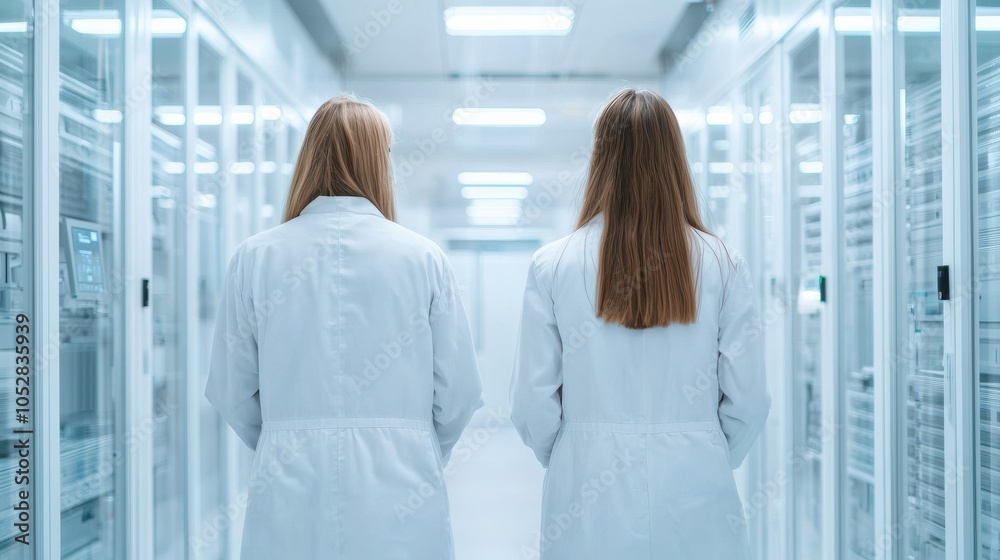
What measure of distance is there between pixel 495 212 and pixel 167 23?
22.0 ft

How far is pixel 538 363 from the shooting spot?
Result: 157 cm

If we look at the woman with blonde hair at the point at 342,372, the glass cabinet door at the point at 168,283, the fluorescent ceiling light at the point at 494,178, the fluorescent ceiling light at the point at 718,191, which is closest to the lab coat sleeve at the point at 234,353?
the woman with blonde hair at the point at 342,372

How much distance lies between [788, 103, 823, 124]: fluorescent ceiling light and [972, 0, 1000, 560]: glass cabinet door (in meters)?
0.96

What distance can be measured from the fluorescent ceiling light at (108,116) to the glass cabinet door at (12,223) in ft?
1.24

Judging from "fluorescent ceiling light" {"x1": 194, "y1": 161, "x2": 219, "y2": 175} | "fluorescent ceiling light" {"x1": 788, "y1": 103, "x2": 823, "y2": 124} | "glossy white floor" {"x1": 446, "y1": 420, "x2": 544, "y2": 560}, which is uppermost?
"fluorescent ceiling light" {"x1": 788, "y1": 103, "x2": 823, "y2": 124}

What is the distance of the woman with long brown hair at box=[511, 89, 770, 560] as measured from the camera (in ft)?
4.87

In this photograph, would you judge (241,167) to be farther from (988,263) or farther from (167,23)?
(988,263)

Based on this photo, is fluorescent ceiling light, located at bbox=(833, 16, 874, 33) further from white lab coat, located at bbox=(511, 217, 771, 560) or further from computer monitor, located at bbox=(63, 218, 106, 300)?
computer monitor, located at bbox=(63, 218, 106, 300)

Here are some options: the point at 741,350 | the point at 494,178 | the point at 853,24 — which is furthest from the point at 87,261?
the point at 494,178

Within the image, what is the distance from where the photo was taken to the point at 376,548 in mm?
1488

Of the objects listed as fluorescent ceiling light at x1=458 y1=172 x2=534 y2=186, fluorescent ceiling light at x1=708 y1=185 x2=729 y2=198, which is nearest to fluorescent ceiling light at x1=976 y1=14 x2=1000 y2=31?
fluorescent ceiling light at x1=708 y1=185 x2=729 y2=198

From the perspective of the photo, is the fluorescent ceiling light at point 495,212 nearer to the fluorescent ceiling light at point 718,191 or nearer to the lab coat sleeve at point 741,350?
the fluorescent ceiling light at point 718,191

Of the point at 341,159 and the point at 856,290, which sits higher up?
the point at 341,159

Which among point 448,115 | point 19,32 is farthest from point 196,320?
point 448,115
